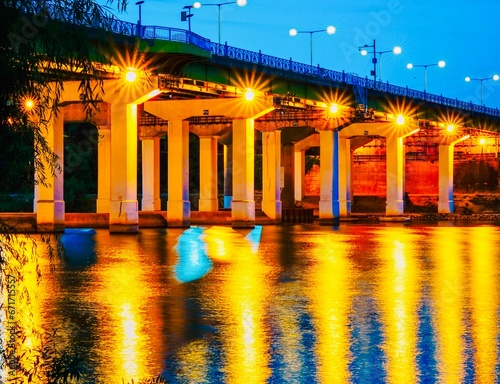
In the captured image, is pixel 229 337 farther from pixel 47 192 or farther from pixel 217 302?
pixel 47 192

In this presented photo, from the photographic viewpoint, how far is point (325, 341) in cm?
1633

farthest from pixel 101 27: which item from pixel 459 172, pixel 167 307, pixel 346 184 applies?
pixel 459 172

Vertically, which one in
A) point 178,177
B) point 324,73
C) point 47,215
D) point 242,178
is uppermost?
point 324,73

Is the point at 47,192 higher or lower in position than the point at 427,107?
lower

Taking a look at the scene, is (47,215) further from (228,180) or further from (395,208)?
(228,180)

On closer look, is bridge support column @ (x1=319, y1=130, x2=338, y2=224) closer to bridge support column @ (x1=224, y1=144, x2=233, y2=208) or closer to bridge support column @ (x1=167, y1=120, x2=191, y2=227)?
bridge support column @ (x1=167, y1=120, x2=191, y2=227)

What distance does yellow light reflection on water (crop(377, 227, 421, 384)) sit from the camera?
553 inches

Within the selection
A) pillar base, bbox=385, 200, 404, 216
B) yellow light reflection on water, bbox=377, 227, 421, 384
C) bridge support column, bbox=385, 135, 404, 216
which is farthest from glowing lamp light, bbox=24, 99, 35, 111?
pillar base, bbox=385, 200, 404, 216

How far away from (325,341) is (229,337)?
5.14 feet

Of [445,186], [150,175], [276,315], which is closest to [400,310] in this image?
[276,315]

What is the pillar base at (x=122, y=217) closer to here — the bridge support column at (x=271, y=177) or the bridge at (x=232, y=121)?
the bridge at (x=232, y=121)

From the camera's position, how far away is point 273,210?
245ft

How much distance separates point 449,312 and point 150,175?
60.1 meters

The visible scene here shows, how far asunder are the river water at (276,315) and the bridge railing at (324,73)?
23513 mm
